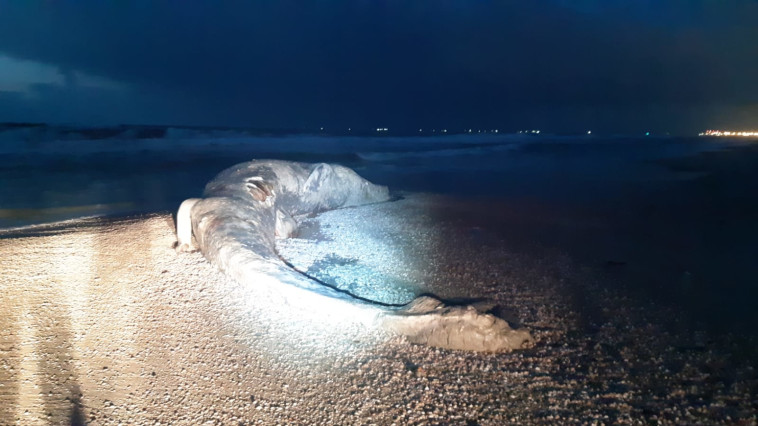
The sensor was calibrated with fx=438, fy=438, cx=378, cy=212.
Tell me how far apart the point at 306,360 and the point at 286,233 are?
12.3 ft

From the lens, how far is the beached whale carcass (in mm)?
3588

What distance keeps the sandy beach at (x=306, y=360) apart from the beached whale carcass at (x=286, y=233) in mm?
147

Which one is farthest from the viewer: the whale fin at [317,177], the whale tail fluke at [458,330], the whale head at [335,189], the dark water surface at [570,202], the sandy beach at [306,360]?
the whale head at [335,189]

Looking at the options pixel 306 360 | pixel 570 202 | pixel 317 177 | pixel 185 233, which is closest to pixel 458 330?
pixel 306 360

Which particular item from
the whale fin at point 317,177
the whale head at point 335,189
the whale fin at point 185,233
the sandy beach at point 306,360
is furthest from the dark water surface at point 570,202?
the whale fin at point 185,233

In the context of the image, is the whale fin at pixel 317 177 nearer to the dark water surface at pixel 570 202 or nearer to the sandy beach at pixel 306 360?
the dark water surface at pixel 570 202

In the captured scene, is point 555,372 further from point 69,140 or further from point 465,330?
point 69,140

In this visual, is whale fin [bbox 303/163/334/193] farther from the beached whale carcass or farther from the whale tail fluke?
the whale tail fluke

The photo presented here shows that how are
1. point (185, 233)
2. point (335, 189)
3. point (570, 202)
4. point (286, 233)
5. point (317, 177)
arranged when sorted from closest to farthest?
point (185, 233), point (286, 233), point (317, 177), point (335, 189), point (570, 202)

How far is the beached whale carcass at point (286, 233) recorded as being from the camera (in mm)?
3588

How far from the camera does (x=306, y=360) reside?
3.34 m

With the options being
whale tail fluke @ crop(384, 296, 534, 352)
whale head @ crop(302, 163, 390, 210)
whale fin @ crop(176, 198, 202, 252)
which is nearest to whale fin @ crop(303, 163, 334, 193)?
whale head @ crop(302, 163, 390, 210)

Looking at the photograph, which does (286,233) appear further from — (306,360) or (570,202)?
(570,202)

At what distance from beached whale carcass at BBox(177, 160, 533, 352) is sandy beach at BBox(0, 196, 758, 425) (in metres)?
0.15
